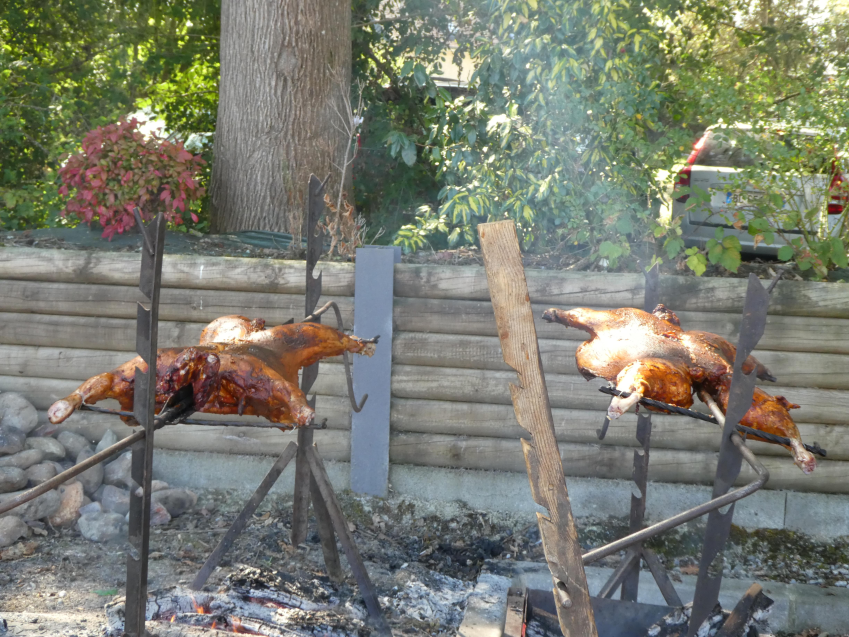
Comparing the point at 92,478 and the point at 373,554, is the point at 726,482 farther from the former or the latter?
the point at 92,478

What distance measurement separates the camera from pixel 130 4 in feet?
23.7

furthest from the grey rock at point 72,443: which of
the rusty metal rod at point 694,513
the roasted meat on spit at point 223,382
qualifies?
the rusty metal rod at point 694,513

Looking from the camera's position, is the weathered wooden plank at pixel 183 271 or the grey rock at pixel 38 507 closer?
the grey rock at pixel 38 507

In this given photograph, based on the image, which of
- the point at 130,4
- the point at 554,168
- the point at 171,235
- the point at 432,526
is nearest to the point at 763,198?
the point at 554,168

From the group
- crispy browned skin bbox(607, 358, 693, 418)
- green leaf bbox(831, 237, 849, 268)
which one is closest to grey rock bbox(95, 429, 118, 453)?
crispy browned skin bbox(607, 358, 693, 418)

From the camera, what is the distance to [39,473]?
4125 millimetres

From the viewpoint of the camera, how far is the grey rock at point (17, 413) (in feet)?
14.4

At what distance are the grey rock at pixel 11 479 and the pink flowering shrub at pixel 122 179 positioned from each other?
174cm

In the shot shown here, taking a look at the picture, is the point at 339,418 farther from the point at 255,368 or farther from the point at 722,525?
the point at 722,525

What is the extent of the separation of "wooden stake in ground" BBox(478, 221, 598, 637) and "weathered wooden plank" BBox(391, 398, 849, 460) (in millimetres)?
2564

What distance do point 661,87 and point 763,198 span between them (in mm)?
1168

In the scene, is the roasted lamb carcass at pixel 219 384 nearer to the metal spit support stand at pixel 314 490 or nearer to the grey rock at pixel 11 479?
the metal spit support stand at pixel 314 490

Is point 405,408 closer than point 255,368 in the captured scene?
No

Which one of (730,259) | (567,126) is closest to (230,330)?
(567,126)
